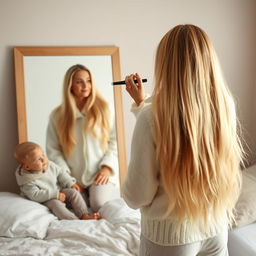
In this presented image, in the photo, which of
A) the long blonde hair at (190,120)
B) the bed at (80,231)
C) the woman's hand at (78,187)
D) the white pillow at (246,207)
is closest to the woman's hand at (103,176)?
the woman's hand at (78,187)

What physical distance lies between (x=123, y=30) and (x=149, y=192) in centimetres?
141

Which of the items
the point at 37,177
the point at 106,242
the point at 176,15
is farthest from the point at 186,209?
the point at 176,15

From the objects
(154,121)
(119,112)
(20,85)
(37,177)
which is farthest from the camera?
(119,112)

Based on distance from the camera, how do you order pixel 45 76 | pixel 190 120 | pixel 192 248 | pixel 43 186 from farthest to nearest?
pixel 45 76
pixel 43 186
pixel 192 248
pixel 190 120

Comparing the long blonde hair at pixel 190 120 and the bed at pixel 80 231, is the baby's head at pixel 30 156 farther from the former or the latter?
the long blonde hair at pixel 190 120

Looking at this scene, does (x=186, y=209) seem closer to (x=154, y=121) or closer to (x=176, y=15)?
(x=154, y=121)

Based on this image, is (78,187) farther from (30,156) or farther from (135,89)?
(135,89)

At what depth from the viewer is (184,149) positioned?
3.06 feet

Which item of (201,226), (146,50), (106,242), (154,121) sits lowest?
(106,242)

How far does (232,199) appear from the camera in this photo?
3.64 feet

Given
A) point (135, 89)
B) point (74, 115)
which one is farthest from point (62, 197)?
point (135, 89)

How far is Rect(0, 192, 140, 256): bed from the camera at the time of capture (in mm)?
1476

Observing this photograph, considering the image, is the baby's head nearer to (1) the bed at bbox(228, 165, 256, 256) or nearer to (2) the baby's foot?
(2) the baby's foot

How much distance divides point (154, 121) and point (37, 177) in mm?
1157
